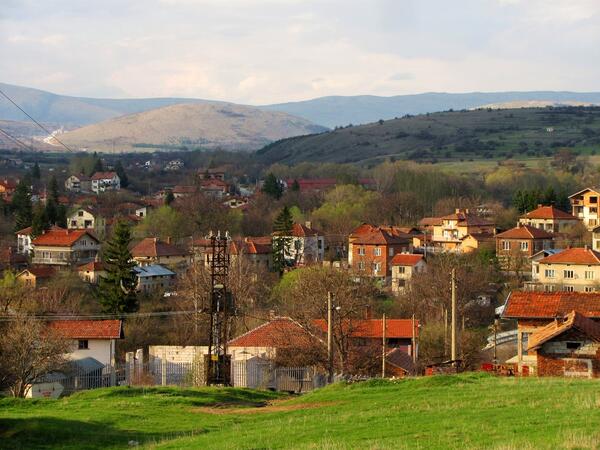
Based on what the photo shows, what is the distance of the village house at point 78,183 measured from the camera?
459 ft

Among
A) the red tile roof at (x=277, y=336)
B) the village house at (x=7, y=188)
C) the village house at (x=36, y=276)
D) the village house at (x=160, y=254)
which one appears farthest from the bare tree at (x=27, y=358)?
the village house at (x=7, y=188)

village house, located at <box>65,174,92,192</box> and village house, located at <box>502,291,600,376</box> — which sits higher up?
village house, located at <box>502,291,600,376</box>

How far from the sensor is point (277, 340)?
38281 mm

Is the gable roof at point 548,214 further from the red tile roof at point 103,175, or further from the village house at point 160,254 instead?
the red tile roof at point 103,175

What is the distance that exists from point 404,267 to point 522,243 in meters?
7.97

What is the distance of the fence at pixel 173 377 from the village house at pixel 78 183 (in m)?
102

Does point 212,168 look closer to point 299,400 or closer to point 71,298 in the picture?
point 71,298

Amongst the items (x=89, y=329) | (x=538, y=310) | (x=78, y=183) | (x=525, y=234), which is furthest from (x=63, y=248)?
(x=78, y=183)

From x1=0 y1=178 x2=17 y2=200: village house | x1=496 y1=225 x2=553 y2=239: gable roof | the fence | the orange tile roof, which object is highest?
x1=0 y1=178 x2=17 y2=200: village house

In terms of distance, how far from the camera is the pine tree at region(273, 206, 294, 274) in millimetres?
71812

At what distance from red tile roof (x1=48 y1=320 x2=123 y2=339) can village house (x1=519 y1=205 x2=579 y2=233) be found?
46569 millimetres

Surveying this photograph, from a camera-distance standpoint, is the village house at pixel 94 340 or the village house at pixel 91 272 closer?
the village house at pixel 94 340

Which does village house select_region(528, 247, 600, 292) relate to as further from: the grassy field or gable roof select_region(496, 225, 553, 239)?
the grassy field

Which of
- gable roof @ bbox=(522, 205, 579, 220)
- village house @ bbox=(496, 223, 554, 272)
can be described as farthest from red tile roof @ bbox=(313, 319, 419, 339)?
gable roof @ bbox=(522, 205, 579, 220)
